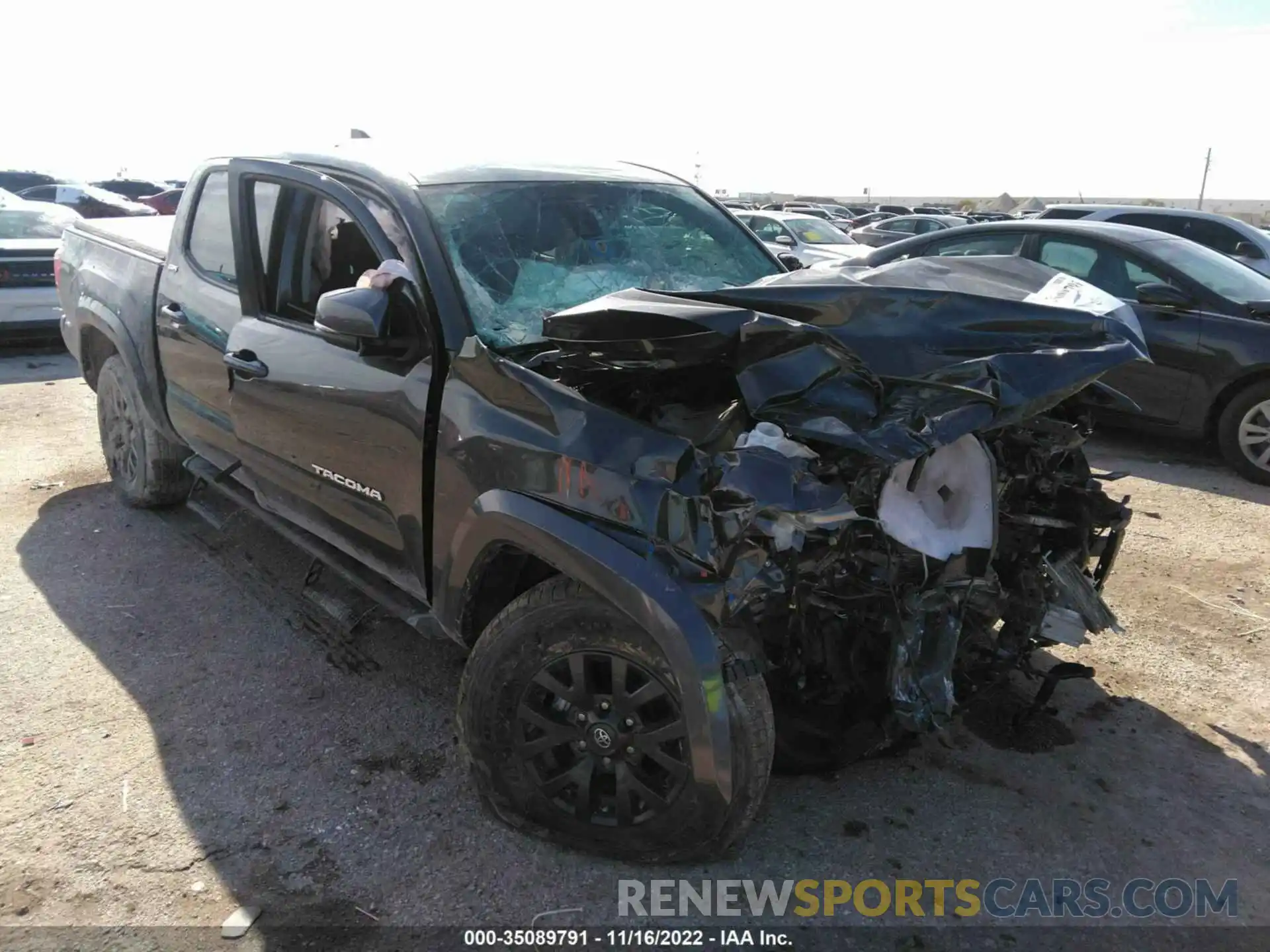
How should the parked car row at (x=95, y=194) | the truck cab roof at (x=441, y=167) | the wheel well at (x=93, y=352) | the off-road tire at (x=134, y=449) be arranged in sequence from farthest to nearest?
1. the parked car row at (x=95, y=194)
2. the wheel well at (x=93, y=352)
3. the off-road tire at (x=134, y=449)
4. the truck cab roof at (x=441, y=167)

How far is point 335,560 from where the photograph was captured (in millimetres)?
3504

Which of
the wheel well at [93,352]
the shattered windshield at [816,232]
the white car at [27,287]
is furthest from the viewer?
the shattered windshield at [816,232]

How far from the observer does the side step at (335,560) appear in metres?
3.12

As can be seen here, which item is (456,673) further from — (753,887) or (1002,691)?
(1002,691)

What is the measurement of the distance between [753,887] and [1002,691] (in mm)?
1445

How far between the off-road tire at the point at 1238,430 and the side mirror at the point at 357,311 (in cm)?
600

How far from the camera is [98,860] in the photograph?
267 cm

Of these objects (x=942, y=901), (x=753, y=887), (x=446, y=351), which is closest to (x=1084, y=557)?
(x=942, y=901)

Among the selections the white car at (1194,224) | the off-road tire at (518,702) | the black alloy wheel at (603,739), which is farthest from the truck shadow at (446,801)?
the white car at (1194,224)

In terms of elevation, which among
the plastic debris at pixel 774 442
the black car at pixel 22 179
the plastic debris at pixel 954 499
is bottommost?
the plastic debris at pixel 954 499

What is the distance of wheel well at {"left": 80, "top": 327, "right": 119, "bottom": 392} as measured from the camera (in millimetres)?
5203

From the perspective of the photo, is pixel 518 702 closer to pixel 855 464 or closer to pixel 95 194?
pixel 855 464

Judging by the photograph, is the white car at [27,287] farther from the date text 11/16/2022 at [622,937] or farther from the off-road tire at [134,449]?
the date text 11/16/2022 at [622,937]

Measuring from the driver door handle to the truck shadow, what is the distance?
112cm
